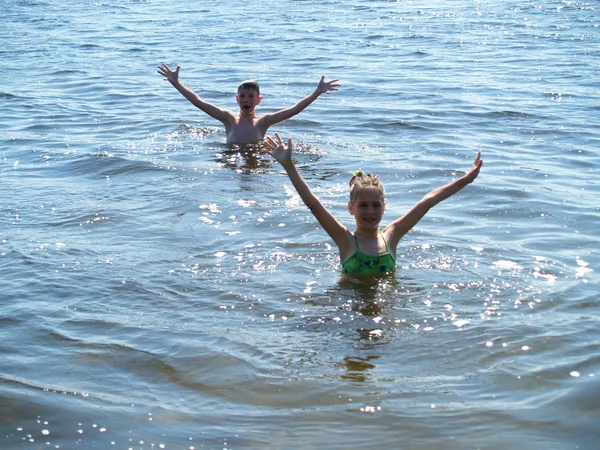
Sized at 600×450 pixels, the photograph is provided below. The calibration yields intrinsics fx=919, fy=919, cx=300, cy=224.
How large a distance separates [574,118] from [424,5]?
15.8m

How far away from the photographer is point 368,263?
6.95 m

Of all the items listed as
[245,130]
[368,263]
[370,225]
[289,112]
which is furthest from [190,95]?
[368,263]

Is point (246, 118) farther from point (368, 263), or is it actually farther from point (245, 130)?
point (368, 263)

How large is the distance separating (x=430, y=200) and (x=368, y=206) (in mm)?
478

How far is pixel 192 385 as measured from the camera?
5.12m

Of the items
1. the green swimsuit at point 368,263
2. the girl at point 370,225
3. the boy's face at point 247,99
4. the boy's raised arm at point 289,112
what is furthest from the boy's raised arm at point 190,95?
the green swimsuit at point 368,263

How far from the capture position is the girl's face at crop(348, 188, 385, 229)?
686 centimetres

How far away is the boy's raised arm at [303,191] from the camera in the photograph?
6.51 m

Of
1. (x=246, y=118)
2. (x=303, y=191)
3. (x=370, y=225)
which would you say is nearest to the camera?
(x=303, y=191)

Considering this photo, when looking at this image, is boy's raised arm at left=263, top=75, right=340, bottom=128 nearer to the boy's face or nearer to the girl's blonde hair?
the boy's face

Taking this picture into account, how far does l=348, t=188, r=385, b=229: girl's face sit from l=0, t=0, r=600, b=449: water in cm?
49

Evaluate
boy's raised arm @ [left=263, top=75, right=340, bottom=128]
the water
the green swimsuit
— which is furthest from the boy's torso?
the green swimsuit

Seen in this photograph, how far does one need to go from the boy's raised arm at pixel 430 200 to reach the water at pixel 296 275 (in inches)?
12.7

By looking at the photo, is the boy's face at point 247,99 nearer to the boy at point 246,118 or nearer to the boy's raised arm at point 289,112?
the boy at point 246,118
